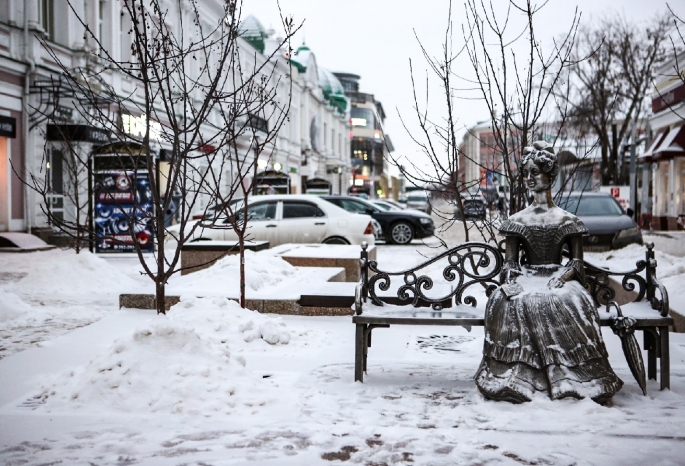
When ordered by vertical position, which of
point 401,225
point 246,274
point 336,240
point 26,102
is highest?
point 26,102

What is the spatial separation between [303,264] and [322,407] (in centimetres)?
667

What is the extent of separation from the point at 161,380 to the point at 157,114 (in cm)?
1264

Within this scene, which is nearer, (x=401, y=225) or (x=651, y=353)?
(x=651, y=353)

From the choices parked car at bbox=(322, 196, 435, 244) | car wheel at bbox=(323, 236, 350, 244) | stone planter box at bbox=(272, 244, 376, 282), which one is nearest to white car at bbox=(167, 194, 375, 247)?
car wheel at bbox=(323, 236, 350, 244)

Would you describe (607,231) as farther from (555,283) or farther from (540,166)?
(555,283)

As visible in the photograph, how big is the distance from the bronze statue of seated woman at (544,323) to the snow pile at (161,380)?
1460mm

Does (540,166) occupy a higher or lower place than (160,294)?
higher

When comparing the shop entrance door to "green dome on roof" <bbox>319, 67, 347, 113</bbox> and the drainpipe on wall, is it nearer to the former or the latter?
the drainpipe on wall

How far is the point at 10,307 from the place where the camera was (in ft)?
25.4

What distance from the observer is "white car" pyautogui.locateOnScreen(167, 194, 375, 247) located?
48.3ft

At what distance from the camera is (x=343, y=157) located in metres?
75.0

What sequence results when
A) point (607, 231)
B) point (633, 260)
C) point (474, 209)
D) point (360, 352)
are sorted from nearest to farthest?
point (360, 352), point (474, 209), point (633, 260), point (607, 231)

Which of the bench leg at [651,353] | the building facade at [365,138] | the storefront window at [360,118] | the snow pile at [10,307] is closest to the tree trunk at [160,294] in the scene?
the snow pile at [10,307]

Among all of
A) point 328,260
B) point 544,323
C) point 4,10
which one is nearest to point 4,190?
point 4,10
